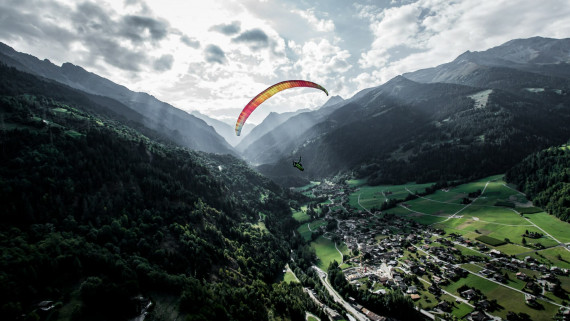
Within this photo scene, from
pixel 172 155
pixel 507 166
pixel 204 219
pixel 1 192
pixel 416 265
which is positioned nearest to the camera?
pixel 1 192

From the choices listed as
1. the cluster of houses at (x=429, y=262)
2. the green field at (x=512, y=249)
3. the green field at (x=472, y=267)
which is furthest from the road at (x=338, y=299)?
the green field at (x=512, y=249)

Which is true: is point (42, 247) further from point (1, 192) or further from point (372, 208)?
point (372, 208)

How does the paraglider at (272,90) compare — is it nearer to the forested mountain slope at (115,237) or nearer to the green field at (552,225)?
the forested mountain slope at (115,237)

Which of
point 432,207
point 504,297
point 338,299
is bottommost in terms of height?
point 338,299

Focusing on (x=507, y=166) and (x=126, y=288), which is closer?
(x=126, y=288)

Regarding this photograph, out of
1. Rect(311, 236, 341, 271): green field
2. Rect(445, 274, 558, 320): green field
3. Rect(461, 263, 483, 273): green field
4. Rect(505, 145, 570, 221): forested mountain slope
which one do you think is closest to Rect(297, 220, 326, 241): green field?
Rect(311, 236, 341, 271): green field

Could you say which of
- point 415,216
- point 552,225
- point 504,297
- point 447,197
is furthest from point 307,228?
point 552,225

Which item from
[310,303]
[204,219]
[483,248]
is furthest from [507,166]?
[204,219]

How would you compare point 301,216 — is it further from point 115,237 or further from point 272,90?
point 272,90
